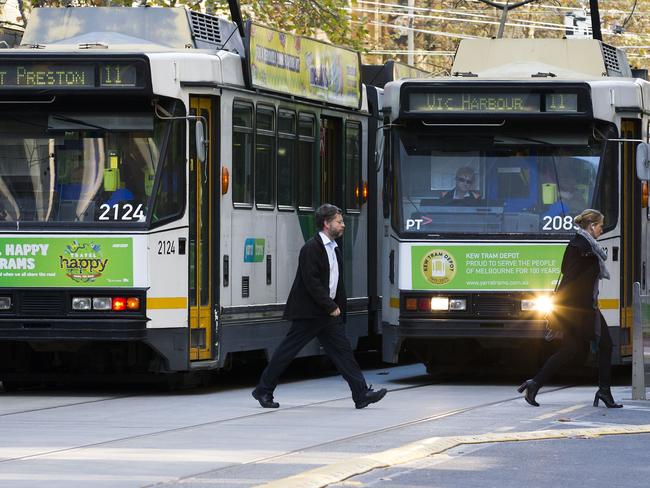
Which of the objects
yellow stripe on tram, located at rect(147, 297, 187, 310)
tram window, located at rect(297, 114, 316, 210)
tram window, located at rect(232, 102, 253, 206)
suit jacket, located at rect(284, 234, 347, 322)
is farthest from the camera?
tram window, located at rect(297, 114, 316, 210)

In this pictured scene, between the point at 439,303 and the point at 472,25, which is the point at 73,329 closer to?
the point at 439,303

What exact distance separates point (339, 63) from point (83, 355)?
187 inches

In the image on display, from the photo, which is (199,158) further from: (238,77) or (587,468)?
(587,468)

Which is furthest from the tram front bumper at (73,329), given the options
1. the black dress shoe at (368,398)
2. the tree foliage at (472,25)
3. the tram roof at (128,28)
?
the tree foliage at (472,25)

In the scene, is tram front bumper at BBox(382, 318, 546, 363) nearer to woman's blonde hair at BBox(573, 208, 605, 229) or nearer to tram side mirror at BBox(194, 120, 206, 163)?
woman's blonde hair at BBox(573, 208, 605, 229)

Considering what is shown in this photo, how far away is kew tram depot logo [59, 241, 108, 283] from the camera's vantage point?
55.5 feet

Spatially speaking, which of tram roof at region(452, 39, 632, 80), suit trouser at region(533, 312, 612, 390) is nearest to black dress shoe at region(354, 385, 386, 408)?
suit trouser at region(533, 312, 612, 390)

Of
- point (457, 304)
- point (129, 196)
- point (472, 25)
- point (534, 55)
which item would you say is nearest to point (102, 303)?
point (129, 196)

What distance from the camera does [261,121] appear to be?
18703 mm

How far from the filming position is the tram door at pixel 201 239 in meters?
17.3

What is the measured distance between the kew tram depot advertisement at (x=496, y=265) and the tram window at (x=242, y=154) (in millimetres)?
1672

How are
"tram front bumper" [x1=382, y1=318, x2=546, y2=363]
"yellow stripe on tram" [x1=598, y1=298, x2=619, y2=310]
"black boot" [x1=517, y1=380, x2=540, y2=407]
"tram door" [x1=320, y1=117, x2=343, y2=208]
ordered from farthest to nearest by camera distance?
"tram door" [x1=320, y1=117, x2=343, y2=208] → "yellow stripe on tram" [x1=598, y1=298, x2=619, y2=310] → "tram front bumper" [x1=382, y1=318, x2=546, y2=363] → "black boot" [x1=517, y1=380, x2=540, y2=407]

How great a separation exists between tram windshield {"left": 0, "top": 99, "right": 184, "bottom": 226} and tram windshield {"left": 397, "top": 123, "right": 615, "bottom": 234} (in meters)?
2.74

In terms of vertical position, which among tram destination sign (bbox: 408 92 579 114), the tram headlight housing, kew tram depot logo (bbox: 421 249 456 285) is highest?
tram destination sign (bbox: 408 92 579 114)
